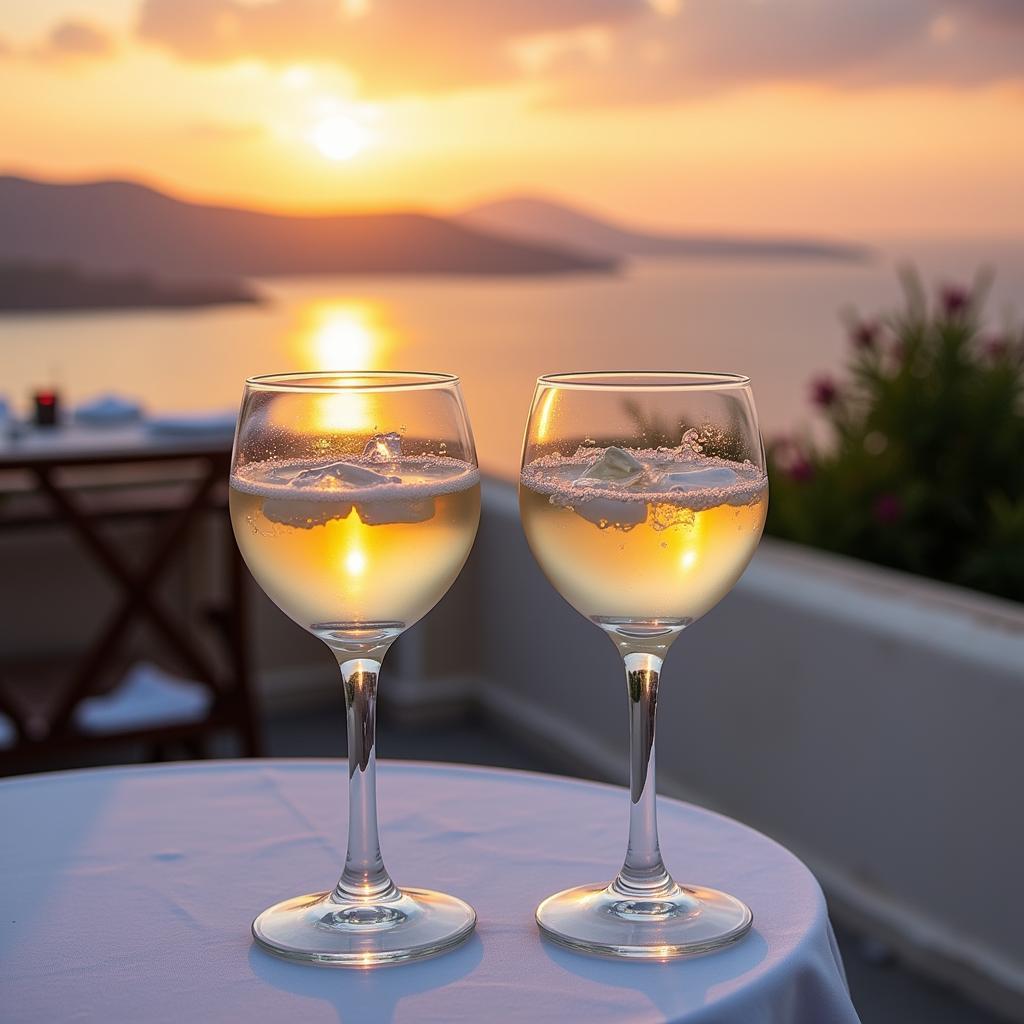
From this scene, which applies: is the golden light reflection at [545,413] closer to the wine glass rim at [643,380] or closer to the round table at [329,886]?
the wine glass rim at [643,380]

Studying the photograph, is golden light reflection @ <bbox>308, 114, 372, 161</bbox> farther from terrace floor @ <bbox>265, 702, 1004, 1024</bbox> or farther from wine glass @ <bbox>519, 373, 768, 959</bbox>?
wine glass @ <bbox>519, 373, 768, 959</bbox>

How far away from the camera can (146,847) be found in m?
0.85

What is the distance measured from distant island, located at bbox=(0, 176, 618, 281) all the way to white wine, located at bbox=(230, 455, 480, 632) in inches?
132

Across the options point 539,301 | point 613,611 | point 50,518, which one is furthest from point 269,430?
point 539,301

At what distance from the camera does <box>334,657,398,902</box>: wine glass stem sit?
26.5 inches

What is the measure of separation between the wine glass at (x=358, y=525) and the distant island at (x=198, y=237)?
335cm

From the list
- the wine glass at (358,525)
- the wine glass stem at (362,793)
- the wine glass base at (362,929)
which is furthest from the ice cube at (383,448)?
the wine glass base at (362,929)

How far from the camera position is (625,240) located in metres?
4.03

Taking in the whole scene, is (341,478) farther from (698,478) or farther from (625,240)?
(625,240)

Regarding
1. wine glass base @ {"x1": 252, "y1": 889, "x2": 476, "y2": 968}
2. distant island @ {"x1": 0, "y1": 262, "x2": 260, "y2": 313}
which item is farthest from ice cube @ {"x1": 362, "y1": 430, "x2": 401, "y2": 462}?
distant island @ {"x1": 0, "y1": 262, "x2": 260, "y2": 313}

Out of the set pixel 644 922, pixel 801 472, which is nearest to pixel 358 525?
pixel 644 922

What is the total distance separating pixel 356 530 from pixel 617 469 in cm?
12

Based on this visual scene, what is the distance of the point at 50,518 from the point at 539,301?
1.46 metres

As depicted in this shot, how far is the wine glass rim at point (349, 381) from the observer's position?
0.65 m
